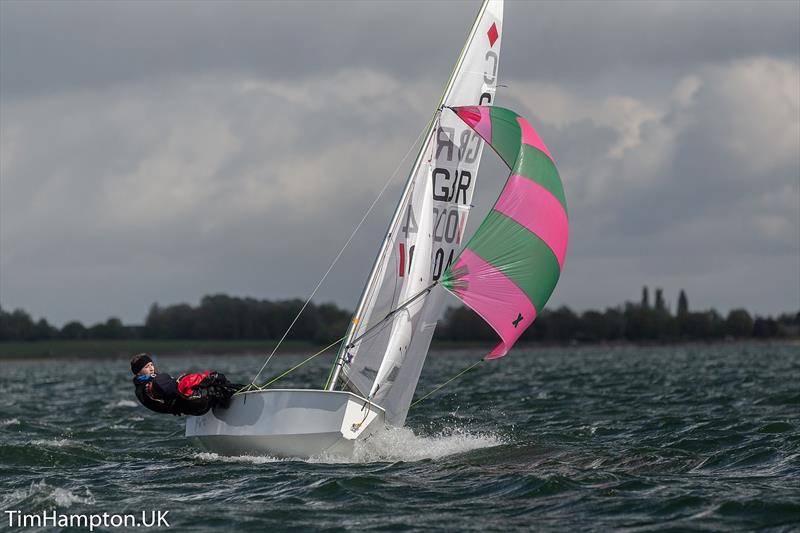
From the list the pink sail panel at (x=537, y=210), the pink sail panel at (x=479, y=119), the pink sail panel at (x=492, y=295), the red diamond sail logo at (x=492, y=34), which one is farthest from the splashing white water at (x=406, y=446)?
the red diamond sail logo at (x=492, y=34)

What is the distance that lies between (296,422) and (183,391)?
137 cm

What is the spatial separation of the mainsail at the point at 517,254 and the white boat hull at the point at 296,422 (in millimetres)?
1679

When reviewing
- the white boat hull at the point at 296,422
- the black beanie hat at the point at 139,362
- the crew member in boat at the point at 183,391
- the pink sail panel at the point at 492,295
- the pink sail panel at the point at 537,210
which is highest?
the pink sail panel at the point at 537,210

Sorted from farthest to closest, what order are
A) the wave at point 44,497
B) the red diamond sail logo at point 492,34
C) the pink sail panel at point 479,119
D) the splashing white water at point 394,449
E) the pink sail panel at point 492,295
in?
the red diamond sail logo at point 492,34
the pink sail panel at point 479,119
the pink sail panel at point 492,295
the splashing white water at point 394,449
the wave at point 44,497

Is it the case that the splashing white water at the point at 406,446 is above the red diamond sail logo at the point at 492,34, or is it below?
below

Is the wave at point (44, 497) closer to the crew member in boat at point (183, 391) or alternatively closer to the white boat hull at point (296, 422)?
the crew member in boat at point (183, 391)

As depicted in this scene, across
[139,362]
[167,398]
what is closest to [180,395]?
[167,398]

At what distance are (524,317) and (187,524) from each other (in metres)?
5.00

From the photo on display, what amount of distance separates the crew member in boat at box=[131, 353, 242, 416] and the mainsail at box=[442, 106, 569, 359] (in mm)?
2878

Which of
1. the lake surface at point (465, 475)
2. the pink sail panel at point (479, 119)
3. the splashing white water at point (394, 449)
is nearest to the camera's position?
the lake surface at point (465, 475)

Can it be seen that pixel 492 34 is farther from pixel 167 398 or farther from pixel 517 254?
pixel 167 398

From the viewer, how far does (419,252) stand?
13953 millimetres

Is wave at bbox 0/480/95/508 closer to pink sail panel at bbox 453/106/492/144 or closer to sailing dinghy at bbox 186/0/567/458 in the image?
sailing dinghy at bbox 186/0/567/458

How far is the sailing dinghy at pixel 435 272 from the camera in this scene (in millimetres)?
12414
